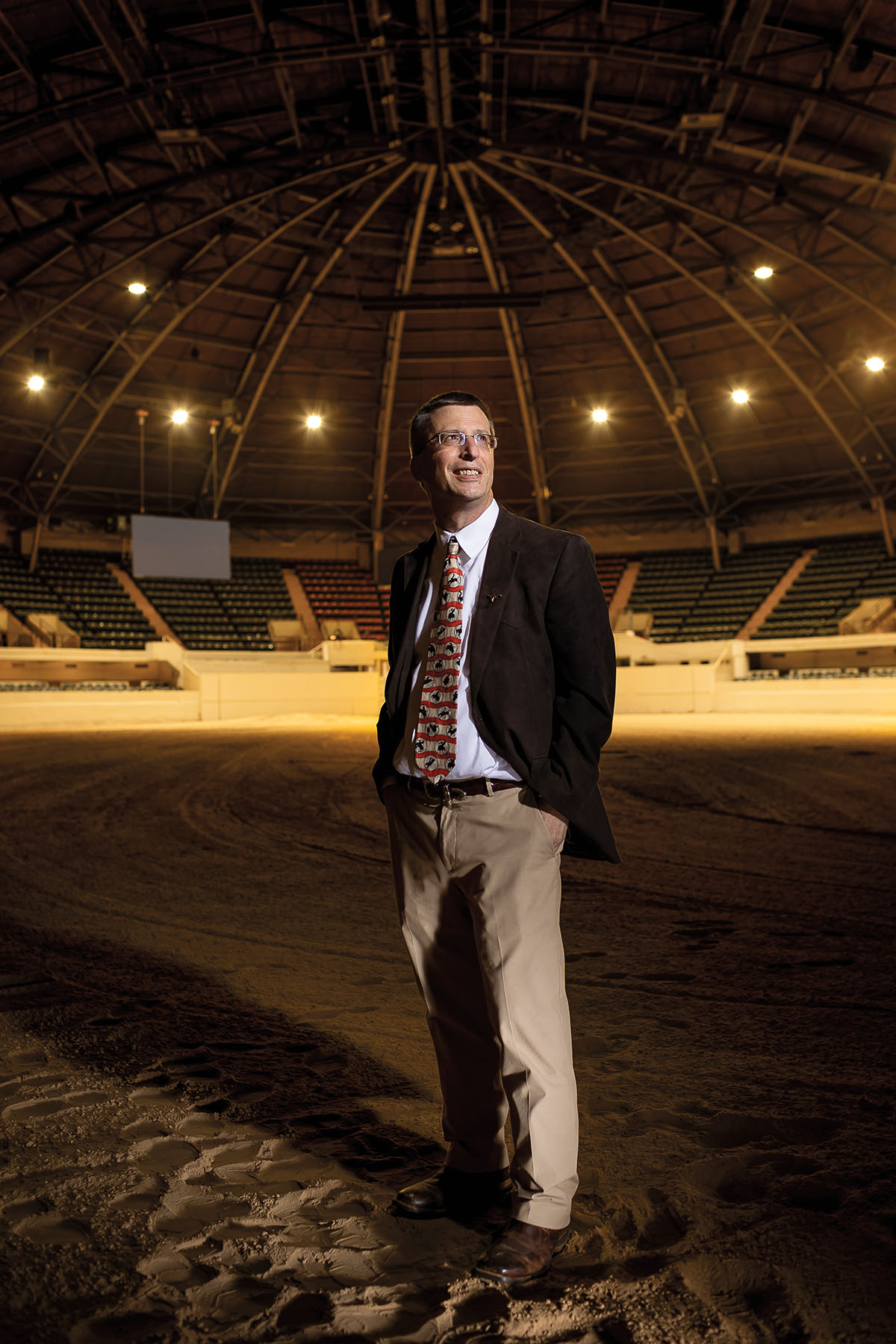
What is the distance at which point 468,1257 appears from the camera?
2.23 metres

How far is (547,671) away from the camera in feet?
7.89

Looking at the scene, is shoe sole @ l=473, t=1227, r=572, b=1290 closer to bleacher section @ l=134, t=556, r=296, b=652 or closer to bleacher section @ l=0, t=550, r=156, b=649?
bleacher section @ l=0, t=550, r=156, b=649

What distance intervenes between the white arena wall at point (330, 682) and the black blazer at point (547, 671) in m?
21.7

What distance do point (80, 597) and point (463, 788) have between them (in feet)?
116

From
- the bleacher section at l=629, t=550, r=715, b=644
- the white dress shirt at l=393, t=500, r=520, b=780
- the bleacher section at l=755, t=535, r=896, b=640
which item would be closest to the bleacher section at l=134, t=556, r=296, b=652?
the bleacher section at l=629, t=550, r=715, b=644

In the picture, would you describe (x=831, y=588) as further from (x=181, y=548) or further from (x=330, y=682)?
(x=181, y=548)

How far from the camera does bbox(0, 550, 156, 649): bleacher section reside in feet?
107

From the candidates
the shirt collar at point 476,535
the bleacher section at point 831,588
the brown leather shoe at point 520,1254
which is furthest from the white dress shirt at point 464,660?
the bleacher section at point 831,588

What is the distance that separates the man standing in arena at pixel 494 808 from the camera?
2252mm

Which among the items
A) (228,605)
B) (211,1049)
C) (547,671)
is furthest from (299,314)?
(547,671)

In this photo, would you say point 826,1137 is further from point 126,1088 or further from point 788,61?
point 788,61

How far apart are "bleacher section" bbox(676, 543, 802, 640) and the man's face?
32.7 metres

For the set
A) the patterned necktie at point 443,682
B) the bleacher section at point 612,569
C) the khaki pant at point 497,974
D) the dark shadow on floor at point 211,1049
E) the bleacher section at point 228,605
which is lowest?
the dark shadow on floor at point 211,1049

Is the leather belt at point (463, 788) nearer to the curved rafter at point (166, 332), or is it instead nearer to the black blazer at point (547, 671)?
the black blazer at point (547, 671)
